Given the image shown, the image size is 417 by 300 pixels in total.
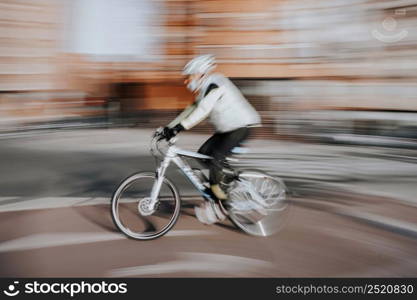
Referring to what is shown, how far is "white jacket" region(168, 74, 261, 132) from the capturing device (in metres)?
4.56

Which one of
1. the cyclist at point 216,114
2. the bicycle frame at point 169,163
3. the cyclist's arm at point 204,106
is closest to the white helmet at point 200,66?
the cyclist at point 216,114

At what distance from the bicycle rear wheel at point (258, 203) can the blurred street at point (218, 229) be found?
0.40 ft

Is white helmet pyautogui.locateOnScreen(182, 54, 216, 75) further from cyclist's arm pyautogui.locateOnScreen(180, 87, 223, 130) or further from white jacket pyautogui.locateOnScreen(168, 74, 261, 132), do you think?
cyclist's arm pyautogui.locateOnScreen(180, 87, 223, 130)

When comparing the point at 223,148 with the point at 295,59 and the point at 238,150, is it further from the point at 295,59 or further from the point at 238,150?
the point at 295,59

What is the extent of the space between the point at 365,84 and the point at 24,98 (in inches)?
360

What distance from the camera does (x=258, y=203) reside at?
4.93 metres

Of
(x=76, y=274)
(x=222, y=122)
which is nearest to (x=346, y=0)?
(x=222, y=122)

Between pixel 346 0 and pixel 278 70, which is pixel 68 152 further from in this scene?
pixel 346 0

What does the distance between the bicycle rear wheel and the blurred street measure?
0.40 ft

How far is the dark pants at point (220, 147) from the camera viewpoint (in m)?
4.74

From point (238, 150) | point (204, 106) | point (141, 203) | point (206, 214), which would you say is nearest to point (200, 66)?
point (204, 106)

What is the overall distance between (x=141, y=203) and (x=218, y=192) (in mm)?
715

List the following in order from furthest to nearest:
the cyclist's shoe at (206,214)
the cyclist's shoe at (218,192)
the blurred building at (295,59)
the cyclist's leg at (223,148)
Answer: the blurred building at (295,59), the cyclist's shoe at (206,214), the cyclist's shoe at (218,192), the cyclist's leg at (223,148)

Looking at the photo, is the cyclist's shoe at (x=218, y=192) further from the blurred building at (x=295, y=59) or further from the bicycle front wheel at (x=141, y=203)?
the blurred building at (x=295, y=59)
